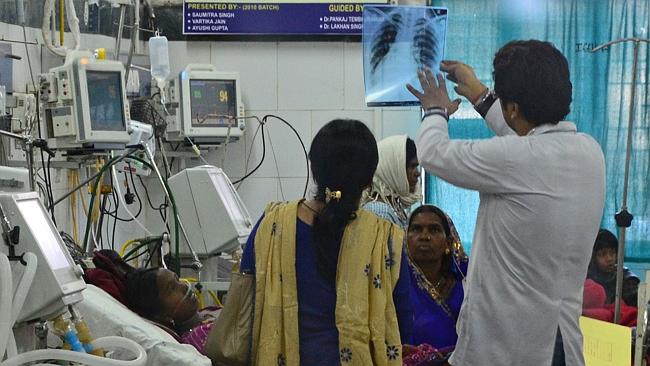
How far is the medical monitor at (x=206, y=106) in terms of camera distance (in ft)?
18.0

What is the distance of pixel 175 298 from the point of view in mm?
3475

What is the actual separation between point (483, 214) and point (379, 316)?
35 cm

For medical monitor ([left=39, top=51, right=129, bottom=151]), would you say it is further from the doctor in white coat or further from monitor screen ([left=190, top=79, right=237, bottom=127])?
the doctor in white coat

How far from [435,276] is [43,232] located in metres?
1.34

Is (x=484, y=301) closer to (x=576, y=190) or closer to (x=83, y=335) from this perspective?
(x=576, y=190)

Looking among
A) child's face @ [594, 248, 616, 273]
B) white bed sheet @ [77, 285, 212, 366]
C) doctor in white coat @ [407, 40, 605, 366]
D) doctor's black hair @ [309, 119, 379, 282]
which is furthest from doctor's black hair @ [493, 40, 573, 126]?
child's face @ [594, 248, 616, 273]

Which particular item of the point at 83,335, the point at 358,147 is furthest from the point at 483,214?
the point at 83,335

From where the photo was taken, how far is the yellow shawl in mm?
2199

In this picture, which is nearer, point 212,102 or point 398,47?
point 398,47

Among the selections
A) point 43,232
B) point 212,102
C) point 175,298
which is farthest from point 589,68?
point 43,232

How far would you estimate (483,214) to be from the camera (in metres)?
2.09

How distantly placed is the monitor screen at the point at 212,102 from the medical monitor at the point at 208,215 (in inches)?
41.5

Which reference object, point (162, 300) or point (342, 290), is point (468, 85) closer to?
point (342, 290)

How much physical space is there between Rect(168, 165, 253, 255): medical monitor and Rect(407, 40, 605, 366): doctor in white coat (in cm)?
243
